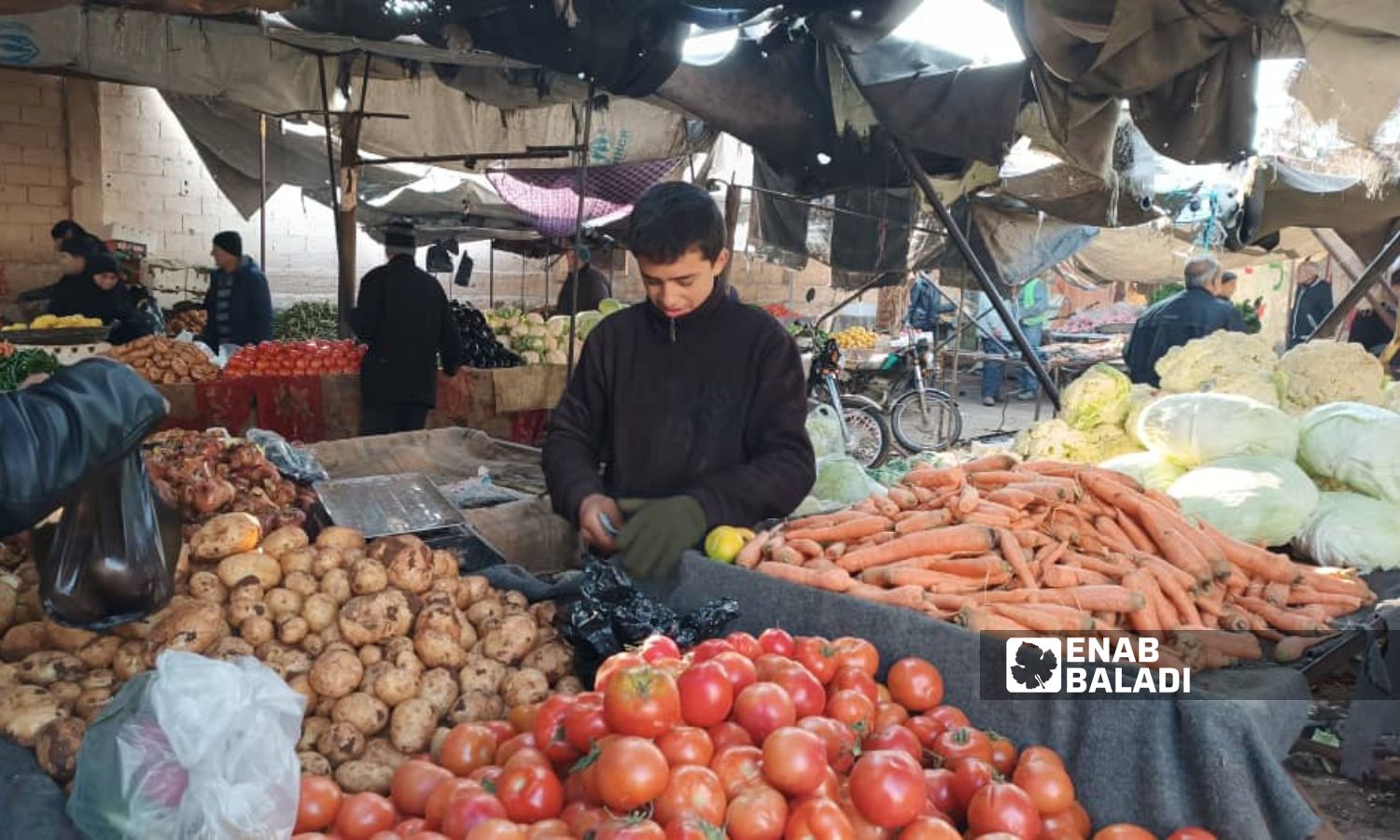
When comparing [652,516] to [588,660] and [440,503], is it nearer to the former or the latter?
[588,660]

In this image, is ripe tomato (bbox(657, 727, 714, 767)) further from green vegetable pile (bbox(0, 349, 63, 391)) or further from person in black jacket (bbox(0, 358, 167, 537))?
green vegetable pile (bbox(0, 349, 63, 391))

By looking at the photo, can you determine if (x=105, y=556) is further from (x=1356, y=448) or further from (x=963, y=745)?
(x=1356, y=448)

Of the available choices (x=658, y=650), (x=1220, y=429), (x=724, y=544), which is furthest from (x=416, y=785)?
(x=1220, y=429)

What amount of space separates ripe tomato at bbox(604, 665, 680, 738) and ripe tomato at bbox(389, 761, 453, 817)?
429 mm

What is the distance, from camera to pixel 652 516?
270 cm

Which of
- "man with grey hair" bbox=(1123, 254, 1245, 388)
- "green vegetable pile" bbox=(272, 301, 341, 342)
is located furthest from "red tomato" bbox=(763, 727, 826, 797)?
"green vegetable pile" bbox=(272, 301, 341, 342)

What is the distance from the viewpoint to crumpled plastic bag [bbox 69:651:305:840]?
154cm

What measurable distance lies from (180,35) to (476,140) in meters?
3.08

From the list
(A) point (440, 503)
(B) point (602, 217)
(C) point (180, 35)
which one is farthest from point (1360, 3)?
(B) point (602, 217)

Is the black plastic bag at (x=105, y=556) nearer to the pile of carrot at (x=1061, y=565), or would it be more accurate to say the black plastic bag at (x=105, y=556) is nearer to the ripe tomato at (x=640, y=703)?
the ripe tomato at (x=640, y=703)

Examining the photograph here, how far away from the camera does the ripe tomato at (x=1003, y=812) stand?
5.72 feet

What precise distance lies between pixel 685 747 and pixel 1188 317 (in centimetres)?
677

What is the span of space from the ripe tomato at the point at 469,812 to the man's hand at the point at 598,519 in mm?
1071

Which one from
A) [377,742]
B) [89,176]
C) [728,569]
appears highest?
[89,176]
